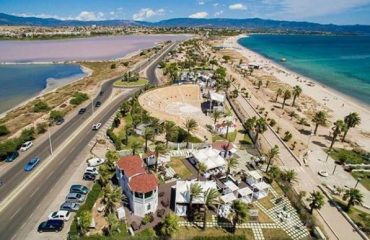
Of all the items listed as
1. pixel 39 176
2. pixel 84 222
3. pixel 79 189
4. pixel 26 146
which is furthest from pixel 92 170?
pixel 26 146

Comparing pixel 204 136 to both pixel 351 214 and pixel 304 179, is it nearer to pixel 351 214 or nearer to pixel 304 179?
pixel 304 179

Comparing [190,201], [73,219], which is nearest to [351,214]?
[190,201]

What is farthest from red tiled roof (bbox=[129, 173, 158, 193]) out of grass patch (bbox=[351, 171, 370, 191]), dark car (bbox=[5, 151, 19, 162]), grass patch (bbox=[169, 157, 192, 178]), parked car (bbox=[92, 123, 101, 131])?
grass patch (bbox=[351, 171, 370, 191])

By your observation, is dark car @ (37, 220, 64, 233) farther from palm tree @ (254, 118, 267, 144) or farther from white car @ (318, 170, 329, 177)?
white car @ (318, 170, 329, 177)

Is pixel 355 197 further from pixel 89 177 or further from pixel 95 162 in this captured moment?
pixel 95 162

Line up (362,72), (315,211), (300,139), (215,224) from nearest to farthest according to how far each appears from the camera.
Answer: (215,224)
(315,211)
(300,139)
(362,72)

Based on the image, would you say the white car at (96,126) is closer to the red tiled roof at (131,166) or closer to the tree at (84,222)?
the red tiled roof at (131,166)

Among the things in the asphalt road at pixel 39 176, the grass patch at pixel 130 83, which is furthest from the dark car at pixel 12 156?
the grass patch at pixel 130 83
